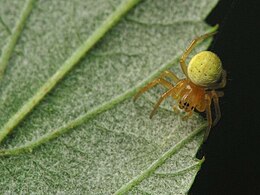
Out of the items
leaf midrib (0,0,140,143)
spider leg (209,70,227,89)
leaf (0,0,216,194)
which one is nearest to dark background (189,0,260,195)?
spider leg (209,70,227,89)

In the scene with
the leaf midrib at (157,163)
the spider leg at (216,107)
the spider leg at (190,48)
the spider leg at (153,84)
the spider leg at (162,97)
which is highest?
the spider leg at (190,48)

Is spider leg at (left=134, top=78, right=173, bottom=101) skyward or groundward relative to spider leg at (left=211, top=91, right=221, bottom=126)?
skyward

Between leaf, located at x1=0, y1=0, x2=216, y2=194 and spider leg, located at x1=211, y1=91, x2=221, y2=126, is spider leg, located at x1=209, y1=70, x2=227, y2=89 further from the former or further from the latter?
leaf, located at x1=0, y1=0, x2=216, y2=194

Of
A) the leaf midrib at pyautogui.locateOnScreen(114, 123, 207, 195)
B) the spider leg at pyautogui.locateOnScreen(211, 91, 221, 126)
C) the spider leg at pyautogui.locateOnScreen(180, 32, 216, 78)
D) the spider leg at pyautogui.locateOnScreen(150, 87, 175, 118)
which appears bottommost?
the leaf midrib at pyautogui.locateOnScreen(114, 123, 207, 195)

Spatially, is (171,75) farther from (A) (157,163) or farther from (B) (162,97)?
(A) (157,163)

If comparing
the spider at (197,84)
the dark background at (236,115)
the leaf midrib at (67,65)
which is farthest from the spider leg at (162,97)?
the leaf midrib at (67,65)

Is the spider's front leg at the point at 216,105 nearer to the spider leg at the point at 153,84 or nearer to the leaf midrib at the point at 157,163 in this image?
the leaf midrib at the point at 157,163
